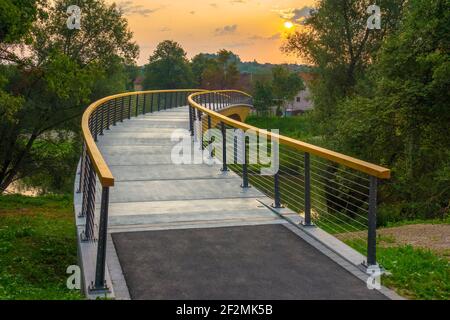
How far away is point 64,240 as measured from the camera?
14.1 m

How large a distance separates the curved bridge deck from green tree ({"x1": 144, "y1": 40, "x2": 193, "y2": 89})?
89584 mm

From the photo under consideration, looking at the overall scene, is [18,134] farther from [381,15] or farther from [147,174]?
[381,15]

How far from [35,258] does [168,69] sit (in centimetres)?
8951

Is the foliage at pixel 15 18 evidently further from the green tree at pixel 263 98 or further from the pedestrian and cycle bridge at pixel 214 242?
the green tree at pixel 263 98

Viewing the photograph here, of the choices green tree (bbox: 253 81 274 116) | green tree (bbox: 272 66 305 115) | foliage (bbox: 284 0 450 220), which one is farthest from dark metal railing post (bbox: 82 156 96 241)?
green tree (bbox: 272 66 305 115)

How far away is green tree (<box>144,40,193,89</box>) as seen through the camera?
98.1 metres

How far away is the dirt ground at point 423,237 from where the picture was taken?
29.4 ft

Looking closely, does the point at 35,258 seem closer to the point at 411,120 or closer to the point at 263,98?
the point at 411,120

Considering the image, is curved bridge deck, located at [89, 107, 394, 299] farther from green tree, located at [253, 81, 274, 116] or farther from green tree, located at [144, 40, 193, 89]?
green tree, located at [144, 40, 193, 89]

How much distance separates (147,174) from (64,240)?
454 centimetres

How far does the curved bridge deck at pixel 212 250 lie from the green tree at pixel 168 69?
89.6m

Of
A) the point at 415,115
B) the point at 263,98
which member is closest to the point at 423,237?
the point at 415,115
